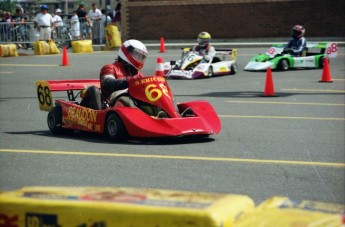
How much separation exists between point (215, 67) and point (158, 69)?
3123 mm

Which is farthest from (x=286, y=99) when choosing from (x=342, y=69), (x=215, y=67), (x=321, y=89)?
(x=342, y=69)

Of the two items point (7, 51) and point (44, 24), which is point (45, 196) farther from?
point (44, 24)

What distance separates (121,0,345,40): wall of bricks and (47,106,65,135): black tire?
78.2ft

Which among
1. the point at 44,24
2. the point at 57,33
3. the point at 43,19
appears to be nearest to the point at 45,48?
the point at 44,24

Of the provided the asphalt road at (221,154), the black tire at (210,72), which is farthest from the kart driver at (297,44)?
the asphalt road at (221,154)

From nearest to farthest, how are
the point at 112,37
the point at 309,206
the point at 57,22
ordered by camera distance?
the point at 309,206 < the point at 112,37 < the point at 57,22

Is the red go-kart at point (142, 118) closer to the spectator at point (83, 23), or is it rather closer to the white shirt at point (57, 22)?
the white shirt at point (57, 22)

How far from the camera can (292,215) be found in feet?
12.9

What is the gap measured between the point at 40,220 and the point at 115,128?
20.5ft

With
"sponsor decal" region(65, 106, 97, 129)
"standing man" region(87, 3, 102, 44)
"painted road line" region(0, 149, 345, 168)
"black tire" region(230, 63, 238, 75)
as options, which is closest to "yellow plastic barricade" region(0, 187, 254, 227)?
"painted road line" region(0, 149, 345, 168)

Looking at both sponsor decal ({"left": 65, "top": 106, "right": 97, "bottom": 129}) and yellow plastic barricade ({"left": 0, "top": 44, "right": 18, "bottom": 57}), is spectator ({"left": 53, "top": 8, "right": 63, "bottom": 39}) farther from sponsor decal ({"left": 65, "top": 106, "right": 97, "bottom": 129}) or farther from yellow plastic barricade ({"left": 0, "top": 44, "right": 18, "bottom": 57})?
sponsor decal ({"left": 65, "top": 106, "right": 97, "bottom": 129})

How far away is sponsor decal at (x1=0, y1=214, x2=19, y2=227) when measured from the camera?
4.42m

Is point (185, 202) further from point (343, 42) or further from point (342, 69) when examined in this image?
point (343, 42)

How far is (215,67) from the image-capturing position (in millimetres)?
21844
